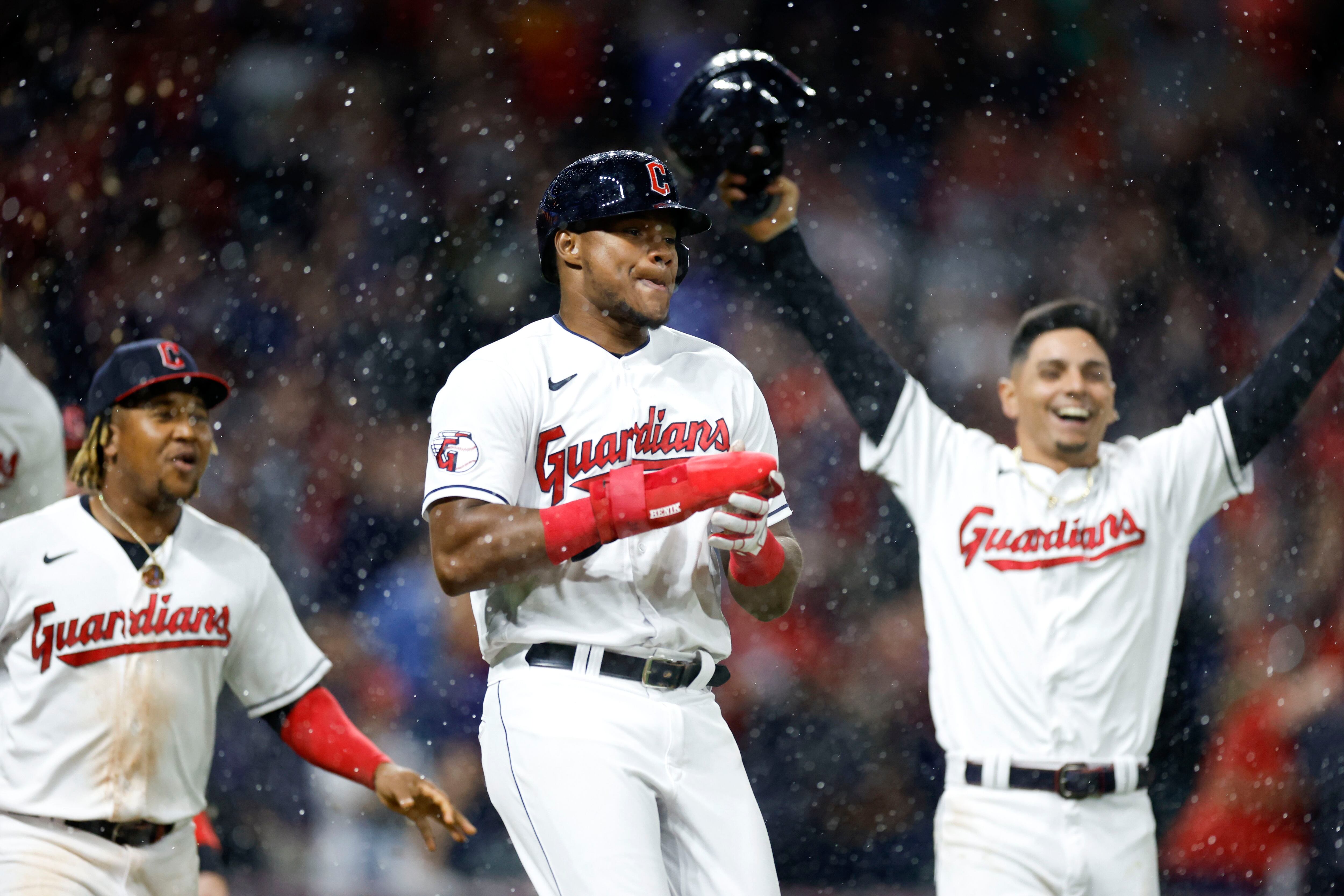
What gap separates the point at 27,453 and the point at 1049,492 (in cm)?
283

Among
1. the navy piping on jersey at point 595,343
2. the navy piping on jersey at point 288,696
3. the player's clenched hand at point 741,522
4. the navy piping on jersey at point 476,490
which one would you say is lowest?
the navy piping on jersey at point 288,696

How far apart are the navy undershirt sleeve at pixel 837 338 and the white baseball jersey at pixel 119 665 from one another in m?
1.25

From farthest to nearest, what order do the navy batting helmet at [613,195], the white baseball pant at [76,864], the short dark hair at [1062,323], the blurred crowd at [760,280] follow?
the blurred crowd at [760,280]
the short dark hair at [1062,323]
the white baseball pant at [76,864]
the navy batting helmet at [613,195]

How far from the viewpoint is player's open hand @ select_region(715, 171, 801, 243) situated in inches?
113

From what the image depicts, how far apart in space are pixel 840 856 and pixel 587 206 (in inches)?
130

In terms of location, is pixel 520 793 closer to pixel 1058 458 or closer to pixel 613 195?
pixel 613 195

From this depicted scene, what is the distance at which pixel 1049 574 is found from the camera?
2.74 metres

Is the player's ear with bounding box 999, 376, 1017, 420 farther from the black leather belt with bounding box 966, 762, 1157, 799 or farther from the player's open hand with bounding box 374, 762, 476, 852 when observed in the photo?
the player's open hand with bounding box 374, 762, 476, 852

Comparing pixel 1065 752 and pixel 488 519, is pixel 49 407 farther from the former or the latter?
pixel 1065 752

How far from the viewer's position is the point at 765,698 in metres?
4.76

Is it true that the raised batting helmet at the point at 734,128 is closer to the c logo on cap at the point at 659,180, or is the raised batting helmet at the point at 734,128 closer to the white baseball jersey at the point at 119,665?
the c logo on cap at the point at 659,180

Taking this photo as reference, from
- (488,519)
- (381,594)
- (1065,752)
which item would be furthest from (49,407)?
(1065,752)

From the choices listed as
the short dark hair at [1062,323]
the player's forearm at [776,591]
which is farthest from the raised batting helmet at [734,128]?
the player's forearm at [776,591]

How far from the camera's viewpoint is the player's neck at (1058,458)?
2.87 metres
